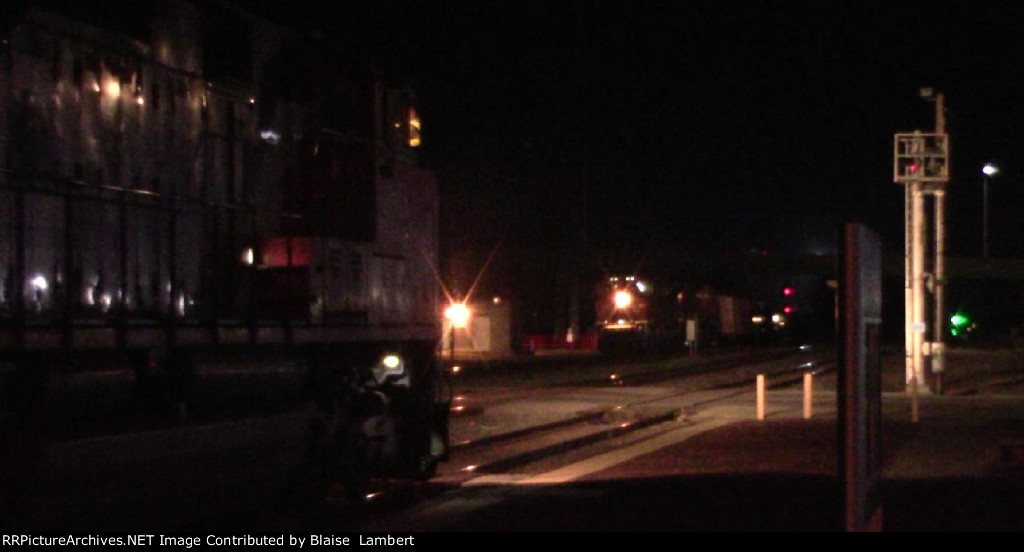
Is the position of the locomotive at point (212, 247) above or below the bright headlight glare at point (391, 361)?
above

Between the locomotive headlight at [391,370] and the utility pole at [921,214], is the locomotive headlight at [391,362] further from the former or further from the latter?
the utility pole at [921,214]

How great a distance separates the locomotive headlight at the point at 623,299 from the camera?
55656 mm

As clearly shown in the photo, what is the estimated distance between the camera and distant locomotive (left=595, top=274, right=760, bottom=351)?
55.7m

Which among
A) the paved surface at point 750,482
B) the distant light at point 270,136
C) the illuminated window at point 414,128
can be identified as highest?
the illuminated window at point 414,128

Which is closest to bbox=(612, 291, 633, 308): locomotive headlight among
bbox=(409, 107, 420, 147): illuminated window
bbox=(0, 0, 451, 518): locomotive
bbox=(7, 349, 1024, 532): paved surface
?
bbox=(7, 349, 1024, 532): paved surface

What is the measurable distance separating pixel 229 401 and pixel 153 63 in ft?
8.90

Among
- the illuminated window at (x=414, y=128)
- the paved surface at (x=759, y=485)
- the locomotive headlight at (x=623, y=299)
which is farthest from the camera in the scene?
the locomotive headlight at (x=623, y=299)

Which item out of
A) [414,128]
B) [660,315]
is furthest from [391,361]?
[660,315]

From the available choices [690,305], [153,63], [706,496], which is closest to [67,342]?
[153,63]

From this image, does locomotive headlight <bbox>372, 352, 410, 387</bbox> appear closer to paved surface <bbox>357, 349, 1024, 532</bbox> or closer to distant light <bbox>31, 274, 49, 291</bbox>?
paved surface <bbox>357, 349, 1024, 532</bbox>

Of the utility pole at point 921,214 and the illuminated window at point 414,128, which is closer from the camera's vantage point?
the illuminated window at point 414,128

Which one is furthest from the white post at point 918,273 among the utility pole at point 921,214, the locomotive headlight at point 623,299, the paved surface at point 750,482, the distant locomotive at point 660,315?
the locomotive headlight at point 623,299

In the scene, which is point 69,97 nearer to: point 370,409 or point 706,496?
point 370,409

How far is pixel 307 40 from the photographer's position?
11.0m
